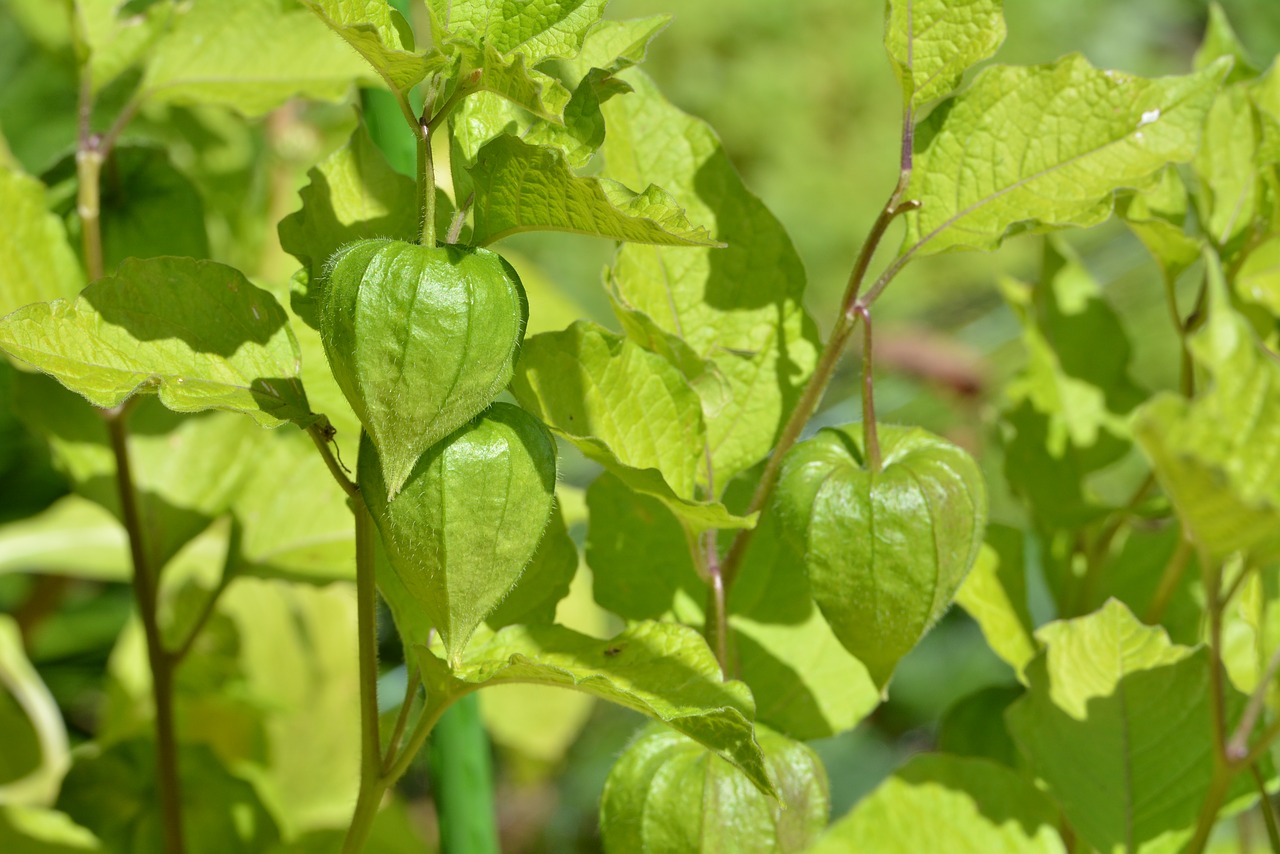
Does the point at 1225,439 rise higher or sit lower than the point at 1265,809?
higher

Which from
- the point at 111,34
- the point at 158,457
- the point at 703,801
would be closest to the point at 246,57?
the point at 111,34

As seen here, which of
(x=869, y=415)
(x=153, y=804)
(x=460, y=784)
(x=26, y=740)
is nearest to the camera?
(x=869, y=415)

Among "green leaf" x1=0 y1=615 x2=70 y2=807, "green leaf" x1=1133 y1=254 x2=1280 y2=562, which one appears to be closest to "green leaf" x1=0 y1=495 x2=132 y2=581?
"green leaf" x1=0 y1=615 x2=70 y2=807

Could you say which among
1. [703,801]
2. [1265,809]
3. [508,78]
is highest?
[508,78]

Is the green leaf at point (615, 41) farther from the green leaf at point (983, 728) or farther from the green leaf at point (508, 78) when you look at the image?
the green leaf at point (983, 728)

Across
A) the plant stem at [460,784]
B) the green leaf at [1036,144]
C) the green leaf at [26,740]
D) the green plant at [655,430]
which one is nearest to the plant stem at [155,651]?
the green plant at [655,430]

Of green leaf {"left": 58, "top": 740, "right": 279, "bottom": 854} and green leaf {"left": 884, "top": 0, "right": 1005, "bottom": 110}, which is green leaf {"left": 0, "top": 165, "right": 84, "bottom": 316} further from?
green leaf {"left": 884, "top": 0, "right": 1005, "bottom": 110}

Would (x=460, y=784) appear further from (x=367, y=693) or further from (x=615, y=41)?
(x=615, y=41)
